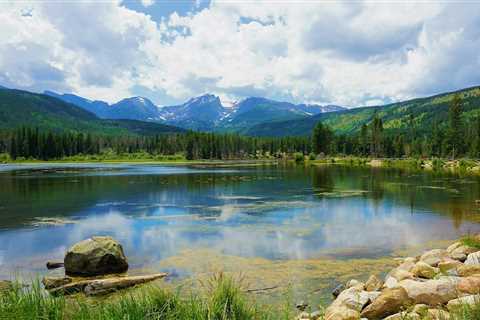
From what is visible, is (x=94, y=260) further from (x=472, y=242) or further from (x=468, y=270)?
(x=472, y=242)

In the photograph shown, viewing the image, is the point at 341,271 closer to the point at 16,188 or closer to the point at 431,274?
the point at 431,274

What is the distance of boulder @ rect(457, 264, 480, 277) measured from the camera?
15.1m

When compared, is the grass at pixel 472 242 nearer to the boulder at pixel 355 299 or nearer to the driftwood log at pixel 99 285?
the boulder at pixel 355 299

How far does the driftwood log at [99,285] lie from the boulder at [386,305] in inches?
396

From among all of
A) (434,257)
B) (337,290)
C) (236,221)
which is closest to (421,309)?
(337,290)

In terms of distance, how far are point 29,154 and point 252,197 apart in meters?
179

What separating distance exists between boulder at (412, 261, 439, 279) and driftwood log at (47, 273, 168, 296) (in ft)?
37.7

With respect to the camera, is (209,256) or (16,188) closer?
(209,256)

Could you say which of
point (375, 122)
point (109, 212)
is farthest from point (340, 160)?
point (109, 212)

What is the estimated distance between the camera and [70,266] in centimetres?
1973

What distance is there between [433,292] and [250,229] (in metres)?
18.2

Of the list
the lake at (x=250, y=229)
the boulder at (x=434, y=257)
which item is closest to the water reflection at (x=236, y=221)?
the lake at (x=250, y=229)

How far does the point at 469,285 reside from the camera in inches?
501

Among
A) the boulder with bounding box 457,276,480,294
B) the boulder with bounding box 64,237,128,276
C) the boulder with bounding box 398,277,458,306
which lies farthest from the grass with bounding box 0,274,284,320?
the boulder with bounding box 64,237,128,276
